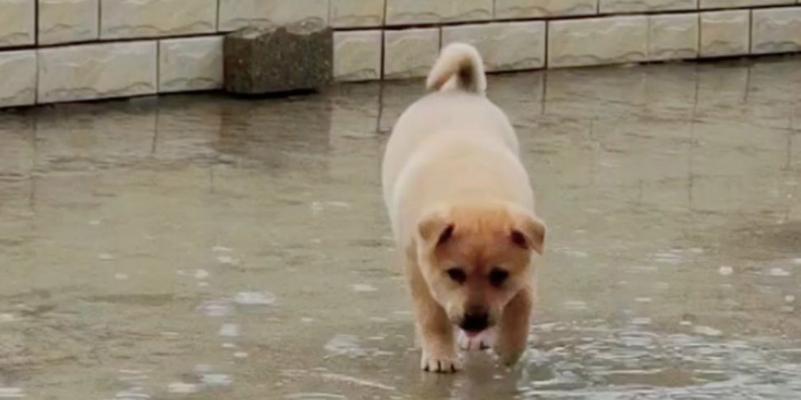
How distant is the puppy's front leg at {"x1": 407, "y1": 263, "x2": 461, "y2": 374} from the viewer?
130 inches

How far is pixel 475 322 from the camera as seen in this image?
3.08 m

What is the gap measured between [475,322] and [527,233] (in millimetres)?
154

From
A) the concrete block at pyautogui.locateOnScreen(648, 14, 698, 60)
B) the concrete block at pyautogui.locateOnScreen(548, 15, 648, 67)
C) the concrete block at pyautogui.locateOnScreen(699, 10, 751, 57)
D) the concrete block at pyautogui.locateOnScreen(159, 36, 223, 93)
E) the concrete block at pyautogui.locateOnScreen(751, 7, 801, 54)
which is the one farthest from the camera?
the concrete block at pyautogui.locateOnScreen(751, 7, 801, 54)

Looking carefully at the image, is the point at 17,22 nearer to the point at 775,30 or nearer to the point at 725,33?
the point at 725,33

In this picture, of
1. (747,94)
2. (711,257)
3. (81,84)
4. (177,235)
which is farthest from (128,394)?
(747,94)

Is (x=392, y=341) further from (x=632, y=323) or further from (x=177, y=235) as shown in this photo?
(x=177, y=235)

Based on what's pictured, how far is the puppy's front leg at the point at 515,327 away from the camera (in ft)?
10.8

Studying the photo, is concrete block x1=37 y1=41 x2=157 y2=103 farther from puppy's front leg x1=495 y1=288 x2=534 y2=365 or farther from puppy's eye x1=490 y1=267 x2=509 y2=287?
puppy's eye x1=490 y1=267 x2=509 y2=287

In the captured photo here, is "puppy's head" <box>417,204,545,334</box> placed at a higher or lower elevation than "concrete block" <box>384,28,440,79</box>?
higher

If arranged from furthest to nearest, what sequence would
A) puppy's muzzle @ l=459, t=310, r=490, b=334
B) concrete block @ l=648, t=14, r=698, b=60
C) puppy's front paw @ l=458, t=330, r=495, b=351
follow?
concrete block @ l=648, t=14, r=698, b=60, puppy's front paw @ l=458, t=330, r=495, b=351, puppy's muzzle @ l=459, t=310, r=490, b=334

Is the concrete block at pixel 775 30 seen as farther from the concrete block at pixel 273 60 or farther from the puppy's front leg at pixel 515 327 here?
the puppy's front leg at pixel 515 327

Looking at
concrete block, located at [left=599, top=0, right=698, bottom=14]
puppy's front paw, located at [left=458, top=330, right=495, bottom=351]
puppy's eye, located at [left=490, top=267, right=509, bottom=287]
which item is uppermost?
puppy's eye, located at [left=490, top=267, right=509, bottom=287]

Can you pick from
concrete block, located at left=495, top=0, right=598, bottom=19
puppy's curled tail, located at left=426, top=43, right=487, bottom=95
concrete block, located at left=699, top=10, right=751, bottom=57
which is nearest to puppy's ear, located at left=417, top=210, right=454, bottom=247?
puppy's curled tail, located at left=426, top=43, right=487, bottom=95

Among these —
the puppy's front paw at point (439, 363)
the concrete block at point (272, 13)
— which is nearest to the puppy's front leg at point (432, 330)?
the puppy's front paw at point (439, 363)
